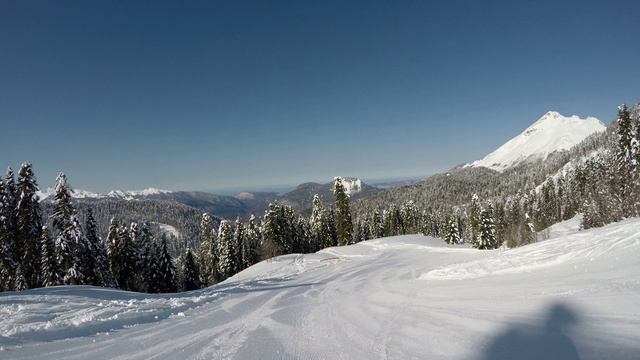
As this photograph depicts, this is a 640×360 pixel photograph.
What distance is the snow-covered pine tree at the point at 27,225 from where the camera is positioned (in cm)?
3288

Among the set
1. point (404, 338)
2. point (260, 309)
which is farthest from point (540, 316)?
point (260, 309)

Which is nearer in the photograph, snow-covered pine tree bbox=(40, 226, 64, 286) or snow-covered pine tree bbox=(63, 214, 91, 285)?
snow-covered pine tree bbox=(63, 214, 91, 285)

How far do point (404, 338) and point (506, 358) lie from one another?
1871mm

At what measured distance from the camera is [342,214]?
192 feet

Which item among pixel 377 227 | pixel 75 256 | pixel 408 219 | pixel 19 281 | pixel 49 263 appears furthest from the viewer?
pixel 408 219

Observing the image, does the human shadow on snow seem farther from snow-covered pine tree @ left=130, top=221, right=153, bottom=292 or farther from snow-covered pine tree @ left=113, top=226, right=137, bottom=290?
snow-covered pine tree @ left=130, top=221, right=153, bottom=292

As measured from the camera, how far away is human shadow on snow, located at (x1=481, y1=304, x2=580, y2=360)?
4.83 metres

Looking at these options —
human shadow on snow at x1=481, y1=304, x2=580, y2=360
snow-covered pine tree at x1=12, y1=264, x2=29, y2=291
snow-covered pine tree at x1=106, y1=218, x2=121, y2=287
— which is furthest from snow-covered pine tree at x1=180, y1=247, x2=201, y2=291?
human shadow on snow at x1=481, y1=304, x2=580, y2=360

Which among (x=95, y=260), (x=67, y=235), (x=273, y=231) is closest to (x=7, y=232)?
(x=67, y=235)

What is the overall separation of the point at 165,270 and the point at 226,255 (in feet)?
33.0

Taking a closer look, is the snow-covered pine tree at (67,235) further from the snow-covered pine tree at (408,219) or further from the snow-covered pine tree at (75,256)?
the snow-covered pine tree at (408,219)

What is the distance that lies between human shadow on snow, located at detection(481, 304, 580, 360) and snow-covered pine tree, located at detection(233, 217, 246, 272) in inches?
2140

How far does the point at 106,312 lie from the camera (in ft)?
33.9

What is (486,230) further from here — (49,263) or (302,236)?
(49,263)
